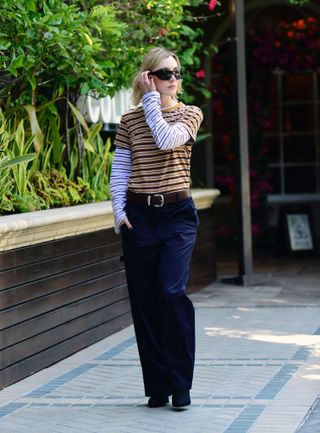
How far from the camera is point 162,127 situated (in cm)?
573

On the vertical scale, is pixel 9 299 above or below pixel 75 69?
below

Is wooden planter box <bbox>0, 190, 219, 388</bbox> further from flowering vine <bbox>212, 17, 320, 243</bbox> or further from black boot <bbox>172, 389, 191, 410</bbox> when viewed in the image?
flowering vine <bbox>212, 17, 320, 243</bbox>

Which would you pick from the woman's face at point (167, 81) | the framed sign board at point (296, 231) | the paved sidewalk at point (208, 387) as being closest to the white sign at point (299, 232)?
the framed sign board at point (296, 231)

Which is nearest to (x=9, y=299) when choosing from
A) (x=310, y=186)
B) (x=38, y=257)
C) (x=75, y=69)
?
(x=38, y=257)

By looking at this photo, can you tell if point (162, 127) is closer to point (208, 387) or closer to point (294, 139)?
point (208, 387)

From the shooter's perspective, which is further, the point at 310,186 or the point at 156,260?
the point at 310,186

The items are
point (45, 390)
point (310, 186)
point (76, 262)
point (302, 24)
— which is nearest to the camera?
point (45, 390)

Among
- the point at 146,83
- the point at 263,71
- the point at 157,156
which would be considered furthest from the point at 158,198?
the point at 263,71

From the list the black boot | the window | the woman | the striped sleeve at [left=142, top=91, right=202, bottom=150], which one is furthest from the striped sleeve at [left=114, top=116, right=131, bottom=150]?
the window

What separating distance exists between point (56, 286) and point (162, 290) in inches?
65.7

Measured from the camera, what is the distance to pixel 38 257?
7.04 meters

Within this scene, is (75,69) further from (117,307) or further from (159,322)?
(159,322)

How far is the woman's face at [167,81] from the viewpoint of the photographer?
5852 mm

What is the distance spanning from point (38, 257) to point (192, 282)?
3.73m
